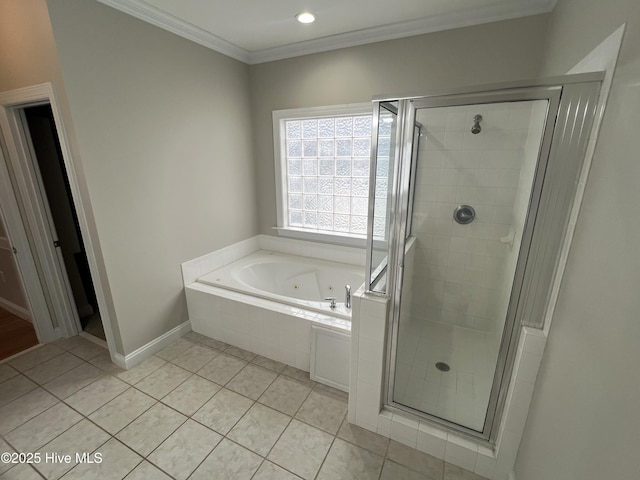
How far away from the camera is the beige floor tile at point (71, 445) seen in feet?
4.89

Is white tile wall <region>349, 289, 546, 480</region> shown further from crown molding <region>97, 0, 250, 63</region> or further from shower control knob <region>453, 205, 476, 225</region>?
crown molding <region>97, 0, 250, 63</region>

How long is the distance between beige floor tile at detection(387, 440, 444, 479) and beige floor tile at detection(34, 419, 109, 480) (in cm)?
166

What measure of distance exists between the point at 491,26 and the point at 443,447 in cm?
276

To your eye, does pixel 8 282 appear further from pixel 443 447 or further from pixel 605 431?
pixel 605 431

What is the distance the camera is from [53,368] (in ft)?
7.20

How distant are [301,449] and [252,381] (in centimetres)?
65

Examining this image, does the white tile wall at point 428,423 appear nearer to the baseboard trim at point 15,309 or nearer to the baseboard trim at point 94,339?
the baseboard trim at point 94,339

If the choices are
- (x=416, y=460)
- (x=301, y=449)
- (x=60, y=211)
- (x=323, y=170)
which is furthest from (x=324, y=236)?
(x=60, y=211)

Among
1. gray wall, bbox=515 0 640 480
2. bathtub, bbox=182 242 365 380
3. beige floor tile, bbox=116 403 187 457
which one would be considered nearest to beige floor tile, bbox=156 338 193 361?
bathtub, bbox=182 242 365 380

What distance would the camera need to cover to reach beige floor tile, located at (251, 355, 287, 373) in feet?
7.28

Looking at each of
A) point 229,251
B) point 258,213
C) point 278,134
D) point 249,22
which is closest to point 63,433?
point 229,251

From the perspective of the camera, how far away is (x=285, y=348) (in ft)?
7.29

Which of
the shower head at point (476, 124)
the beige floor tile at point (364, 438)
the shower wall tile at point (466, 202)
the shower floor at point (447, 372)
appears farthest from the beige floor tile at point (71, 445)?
the shower head at point (476, 124)

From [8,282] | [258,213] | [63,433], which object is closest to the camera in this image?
[63,433]
